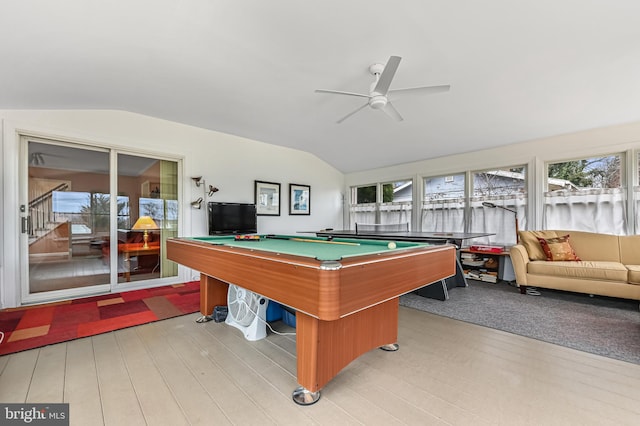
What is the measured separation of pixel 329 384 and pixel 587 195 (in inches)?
177

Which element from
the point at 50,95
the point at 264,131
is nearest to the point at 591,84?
the point at 264,131

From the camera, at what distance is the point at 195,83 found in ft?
10.0

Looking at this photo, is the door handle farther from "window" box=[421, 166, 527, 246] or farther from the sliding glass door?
"window" box=[421, 166, 527, 246]

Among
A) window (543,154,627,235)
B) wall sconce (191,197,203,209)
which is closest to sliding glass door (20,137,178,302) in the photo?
wall sconce (191,197,203,209)

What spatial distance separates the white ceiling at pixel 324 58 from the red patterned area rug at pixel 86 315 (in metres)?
2.26

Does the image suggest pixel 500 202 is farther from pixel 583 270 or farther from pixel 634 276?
pixel 634 276

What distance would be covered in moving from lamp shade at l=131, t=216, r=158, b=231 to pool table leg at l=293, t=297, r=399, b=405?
3.47 m

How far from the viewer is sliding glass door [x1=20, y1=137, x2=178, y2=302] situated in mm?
3291

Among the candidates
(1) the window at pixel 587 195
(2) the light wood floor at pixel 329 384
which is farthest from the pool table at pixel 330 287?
(1) the window at pixel 587 195

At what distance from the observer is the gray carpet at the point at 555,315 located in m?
2.20

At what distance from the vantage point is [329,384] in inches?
65.1

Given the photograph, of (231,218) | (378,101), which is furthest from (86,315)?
(378,101)

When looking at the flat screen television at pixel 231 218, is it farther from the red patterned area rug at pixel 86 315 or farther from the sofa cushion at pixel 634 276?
the sofa cushion at pixel 634 276

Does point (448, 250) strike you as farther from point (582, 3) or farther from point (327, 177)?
point (327, 177)
